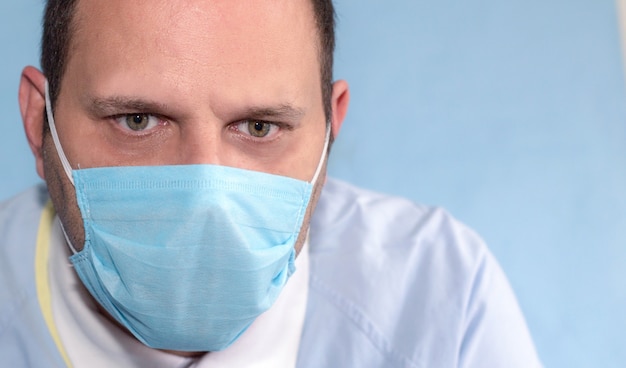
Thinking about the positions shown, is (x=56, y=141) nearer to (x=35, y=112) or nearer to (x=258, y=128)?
(x=35, y=112)

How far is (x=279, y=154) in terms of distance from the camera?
4.24 ft

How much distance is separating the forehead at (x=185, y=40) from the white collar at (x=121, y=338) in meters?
0.36

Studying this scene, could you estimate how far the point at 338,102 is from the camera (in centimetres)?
151

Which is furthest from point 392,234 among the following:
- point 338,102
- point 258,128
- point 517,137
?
point 517,137

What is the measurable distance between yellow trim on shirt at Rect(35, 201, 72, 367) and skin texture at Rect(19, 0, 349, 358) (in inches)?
7.7

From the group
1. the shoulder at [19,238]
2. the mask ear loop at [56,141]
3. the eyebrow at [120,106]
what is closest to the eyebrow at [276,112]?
the eyebrow at [120,106]

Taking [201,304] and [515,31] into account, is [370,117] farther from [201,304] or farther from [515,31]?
[201,304]

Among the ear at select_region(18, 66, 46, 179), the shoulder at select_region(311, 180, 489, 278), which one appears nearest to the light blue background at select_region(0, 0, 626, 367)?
the shoulder at select_region(311, 180, 489, 278)

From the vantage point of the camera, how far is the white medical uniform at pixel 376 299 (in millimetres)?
1456

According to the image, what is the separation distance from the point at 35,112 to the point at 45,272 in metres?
0.26

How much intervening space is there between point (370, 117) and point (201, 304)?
4.11 feet

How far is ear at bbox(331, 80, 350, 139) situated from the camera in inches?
58.5

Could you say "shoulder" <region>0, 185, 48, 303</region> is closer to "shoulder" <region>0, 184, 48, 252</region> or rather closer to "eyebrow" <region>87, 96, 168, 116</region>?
"shoulder" <region>0, 184, 48, 252</region>

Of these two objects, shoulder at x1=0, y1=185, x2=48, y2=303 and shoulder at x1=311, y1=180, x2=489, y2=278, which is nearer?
shoulder at x1=0, y1=185, x2=48, y2=303
